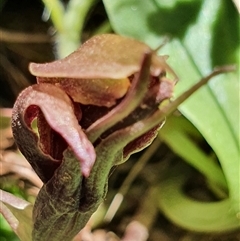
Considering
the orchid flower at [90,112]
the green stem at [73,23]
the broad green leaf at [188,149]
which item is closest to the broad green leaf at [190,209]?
the broad green leaf at [188,149]

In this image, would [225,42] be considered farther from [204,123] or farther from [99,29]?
[99,29]

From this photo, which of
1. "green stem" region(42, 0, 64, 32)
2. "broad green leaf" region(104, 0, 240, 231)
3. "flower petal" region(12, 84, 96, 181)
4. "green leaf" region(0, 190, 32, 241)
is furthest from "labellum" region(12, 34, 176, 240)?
"green stem" region(42, 0, 64, 32)

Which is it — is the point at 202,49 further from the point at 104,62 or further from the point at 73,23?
the point at 104,62

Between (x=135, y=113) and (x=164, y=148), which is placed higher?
(x=135, y=113)

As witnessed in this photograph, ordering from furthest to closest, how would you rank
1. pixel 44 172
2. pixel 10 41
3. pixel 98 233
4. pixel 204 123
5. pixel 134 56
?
A: 1. pixel 10 41
2. pixel 98 233
3. pixel 204 123
4. pixel 44 172
5. pixel 134 56

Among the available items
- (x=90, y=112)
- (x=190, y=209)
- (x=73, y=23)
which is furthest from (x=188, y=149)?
(x=90, y=112)

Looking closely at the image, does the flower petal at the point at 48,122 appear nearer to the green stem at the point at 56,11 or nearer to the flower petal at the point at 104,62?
the flower petal at the point at 104,62

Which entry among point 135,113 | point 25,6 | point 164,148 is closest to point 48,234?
point 135,113

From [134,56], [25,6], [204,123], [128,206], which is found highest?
[134,56]
